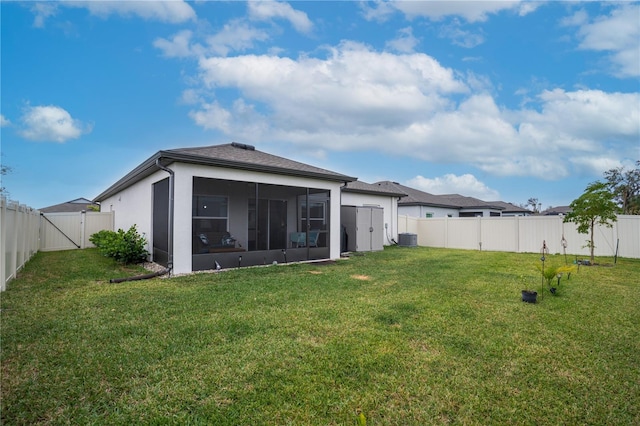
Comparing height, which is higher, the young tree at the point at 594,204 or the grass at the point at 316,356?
the young tree at the point at 594,204

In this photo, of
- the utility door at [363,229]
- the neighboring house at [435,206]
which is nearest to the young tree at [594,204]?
the utility door at [363,229]

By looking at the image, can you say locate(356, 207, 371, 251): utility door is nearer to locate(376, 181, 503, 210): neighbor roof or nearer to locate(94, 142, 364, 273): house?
locate(94, 142, 364, 273): house

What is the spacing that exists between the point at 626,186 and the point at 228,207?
3340 cm

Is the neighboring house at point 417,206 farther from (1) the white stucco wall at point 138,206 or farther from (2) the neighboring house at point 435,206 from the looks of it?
(1) the white stucco wall at point 138,206

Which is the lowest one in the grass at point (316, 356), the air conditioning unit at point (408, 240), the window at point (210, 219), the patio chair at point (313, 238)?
the grass at point (316, 356)

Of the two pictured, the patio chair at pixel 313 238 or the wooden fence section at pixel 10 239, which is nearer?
the wooden fence section at pixel 10 239

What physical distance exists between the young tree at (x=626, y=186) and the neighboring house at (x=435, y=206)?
9.69 m

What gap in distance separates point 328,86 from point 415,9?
3.61 meters

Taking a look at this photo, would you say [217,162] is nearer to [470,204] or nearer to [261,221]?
[261,221]

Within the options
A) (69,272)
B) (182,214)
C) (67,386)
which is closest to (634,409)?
(67,386)

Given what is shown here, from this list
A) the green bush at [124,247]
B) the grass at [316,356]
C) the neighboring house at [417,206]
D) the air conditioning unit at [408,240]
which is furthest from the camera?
the neighboring house at [417,206]

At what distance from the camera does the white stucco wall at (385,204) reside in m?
15.0

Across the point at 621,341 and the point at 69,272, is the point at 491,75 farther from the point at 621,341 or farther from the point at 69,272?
the point at 69,272

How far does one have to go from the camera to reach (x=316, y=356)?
3070 millimetres
